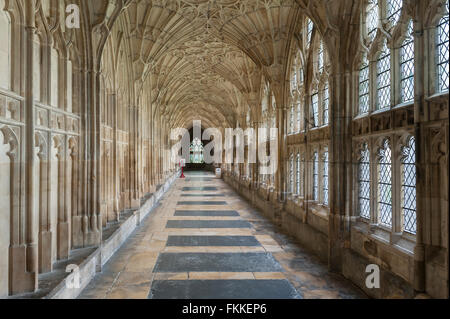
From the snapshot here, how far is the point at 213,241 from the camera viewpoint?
939 centimetres

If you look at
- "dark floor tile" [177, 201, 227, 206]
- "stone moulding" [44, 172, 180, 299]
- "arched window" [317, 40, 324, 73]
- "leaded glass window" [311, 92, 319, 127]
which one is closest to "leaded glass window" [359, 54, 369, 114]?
"arched window" [317, 40, 324, 73]

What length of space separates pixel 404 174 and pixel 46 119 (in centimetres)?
595

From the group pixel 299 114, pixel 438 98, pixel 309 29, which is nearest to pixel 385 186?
pixel 438 98

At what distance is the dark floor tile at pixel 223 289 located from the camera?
571 cm

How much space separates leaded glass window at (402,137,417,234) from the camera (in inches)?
201

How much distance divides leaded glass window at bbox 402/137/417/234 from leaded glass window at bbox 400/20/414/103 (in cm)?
75

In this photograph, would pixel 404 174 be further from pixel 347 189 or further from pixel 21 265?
pixel 21 265

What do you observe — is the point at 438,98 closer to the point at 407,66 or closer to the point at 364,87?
the point at 407,66

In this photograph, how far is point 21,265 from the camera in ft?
15.5

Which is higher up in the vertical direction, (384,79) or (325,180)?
(384,79)

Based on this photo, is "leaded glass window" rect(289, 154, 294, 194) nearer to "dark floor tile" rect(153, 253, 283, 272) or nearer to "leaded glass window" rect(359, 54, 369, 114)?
"dark floor tile" rect(153, 253, 283, 272)

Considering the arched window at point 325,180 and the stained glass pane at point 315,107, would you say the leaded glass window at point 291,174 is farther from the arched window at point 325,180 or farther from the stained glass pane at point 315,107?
the arched window at point 325,180

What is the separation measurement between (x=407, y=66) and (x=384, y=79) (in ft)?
2.34

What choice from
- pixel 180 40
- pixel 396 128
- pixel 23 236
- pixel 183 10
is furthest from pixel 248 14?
pixel 23 236
